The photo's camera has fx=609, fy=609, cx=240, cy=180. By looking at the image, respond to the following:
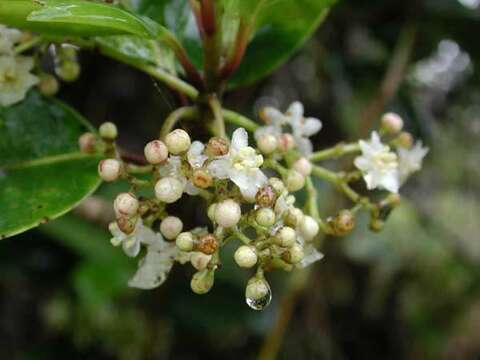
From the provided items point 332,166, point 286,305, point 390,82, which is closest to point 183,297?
point 286,305

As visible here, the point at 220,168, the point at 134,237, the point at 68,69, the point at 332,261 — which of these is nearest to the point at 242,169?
the point at 220,168

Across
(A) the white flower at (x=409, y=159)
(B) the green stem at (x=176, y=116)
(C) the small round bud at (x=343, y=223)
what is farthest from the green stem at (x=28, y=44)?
(A) the white flower at (x=409, y=159)

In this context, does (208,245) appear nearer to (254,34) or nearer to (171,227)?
(171,227)

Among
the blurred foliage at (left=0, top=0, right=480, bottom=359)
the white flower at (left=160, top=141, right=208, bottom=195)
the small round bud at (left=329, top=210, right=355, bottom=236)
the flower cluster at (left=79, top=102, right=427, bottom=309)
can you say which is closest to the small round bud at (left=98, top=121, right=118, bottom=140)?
the flower cluster at (left=79, top=102, right=427, bottom=309)

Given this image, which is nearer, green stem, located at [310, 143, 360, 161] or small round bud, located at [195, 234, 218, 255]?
small round bud, located at [195, 234, 218, 255]

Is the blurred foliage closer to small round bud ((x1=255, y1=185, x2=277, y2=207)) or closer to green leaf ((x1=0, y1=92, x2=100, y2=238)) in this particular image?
green leaf ((x1=0, y1=92, x2=100, y2=238))

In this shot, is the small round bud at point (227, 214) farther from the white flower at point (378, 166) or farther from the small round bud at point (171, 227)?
the white flower at point (378, 166)

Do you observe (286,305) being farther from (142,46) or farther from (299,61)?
(299,61)

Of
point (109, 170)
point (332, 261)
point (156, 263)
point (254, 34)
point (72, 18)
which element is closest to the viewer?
point (72, 18)
